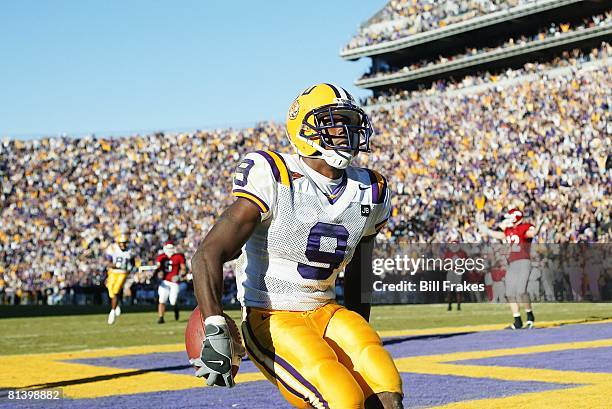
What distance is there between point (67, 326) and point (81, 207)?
1873 centimetres

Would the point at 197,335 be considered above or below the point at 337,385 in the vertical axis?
above

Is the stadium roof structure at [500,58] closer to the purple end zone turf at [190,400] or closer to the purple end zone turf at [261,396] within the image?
the purple end zone turf at [261,396]

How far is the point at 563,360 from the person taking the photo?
872 cm

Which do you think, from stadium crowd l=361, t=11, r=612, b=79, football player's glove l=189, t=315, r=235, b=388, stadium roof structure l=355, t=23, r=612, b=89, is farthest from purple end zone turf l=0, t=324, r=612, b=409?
stadium crowd l=361, t=11, r=612, b=79

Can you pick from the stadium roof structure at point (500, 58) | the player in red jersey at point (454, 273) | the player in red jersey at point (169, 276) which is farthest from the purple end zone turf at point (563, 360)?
the stadium roof structure at point (500, 58)

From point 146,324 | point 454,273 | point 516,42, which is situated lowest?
point 146,324

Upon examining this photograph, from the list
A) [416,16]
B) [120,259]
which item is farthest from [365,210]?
[416,16]

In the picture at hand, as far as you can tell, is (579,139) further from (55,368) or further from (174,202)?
(55,368)

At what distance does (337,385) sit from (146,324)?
42.2 ft

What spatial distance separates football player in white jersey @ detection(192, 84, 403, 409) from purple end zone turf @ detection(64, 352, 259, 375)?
492cm

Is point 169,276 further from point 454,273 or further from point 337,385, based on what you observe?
point 337,385

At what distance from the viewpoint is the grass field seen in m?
12.1

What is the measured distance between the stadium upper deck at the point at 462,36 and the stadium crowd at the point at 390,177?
276 inches

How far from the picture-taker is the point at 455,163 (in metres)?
27.3
